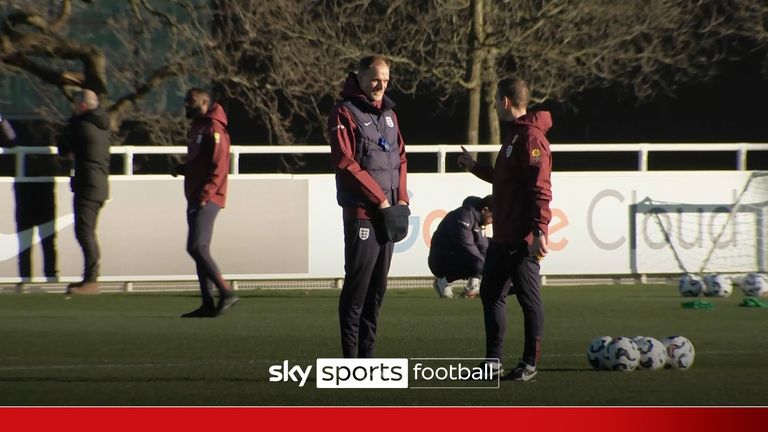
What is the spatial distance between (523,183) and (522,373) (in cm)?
112

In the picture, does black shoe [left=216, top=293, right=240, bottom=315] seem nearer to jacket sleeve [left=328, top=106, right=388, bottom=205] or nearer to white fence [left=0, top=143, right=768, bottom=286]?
white fence [left=0, top=143, right=768, bottom=286]

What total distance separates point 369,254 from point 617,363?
187 centimetres

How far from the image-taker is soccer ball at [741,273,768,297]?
612 inches

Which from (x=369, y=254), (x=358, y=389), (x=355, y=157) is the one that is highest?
(x=355, y=157)

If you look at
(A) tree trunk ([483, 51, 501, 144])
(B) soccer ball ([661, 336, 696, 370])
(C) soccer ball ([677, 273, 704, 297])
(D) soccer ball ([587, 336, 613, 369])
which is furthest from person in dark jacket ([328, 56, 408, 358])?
(A) tree trunk ([483, 51, 501, 144])

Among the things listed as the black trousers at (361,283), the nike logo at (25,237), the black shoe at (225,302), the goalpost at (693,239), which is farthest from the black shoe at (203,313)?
the goalpost at (693,239)

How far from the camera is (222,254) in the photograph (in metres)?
16.9

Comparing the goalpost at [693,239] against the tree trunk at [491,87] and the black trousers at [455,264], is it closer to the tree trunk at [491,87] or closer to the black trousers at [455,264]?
the black trousers at [455,264]

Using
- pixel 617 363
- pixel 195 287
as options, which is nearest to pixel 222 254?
pixel 195 287

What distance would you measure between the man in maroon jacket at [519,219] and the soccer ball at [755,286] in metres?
6.92

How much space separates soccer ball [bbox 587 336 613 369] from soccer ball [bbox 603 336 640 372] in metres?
0.03

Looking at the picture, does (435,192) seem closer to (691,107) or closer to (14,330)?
(14,330)

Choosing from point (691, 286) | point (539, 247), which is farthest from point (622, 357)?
point (691, 286)

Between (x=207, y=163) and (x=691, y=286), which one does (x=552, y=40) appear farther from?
(x=207, y=163)
